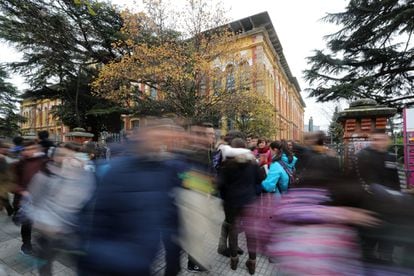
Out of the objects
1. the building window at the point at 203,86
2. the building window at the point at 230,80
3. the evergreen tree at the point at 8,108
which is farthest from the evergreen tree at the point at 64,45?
the building window at the point at 230,80

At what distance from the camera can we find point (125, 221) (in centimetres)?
173

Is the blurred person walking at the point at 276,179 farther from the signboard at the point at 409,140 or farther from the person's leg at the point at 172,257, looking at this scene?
the signboard at the point at 409,140

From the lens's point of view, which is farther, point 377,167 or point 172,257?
point 377,167

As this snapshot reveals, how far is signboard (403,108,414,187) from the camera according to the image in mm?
6896

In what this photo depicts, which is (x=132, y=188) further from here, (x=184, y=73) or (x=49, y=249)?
(x=184, y=73)

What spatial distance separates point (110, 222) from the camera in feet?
5.69

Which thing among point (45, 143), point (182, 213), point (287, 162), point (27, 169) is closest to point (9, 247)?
point (27, 169)

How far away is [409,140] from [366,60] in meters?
9.42

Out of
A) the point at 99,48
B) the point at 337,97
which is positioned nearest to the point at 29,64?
the point at 99,48

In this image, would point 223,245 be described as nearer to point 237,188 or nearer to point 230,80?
point 237,188

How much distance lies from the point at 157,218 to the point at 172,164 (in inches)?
18.9

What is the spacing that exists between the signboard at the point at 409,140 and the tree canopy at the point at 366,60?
7.05m

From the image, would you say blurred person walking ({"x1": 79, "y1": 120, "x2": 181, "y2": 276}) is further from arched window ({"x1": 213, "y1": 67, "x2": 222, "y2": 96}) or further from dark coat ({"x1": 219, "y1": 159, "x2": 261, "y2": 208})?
arched window ({"x1": 213, "y1": 67, "x2": 222, "y2": 96})

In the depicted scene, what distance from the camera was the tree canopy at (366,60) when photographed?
13.4 metres
